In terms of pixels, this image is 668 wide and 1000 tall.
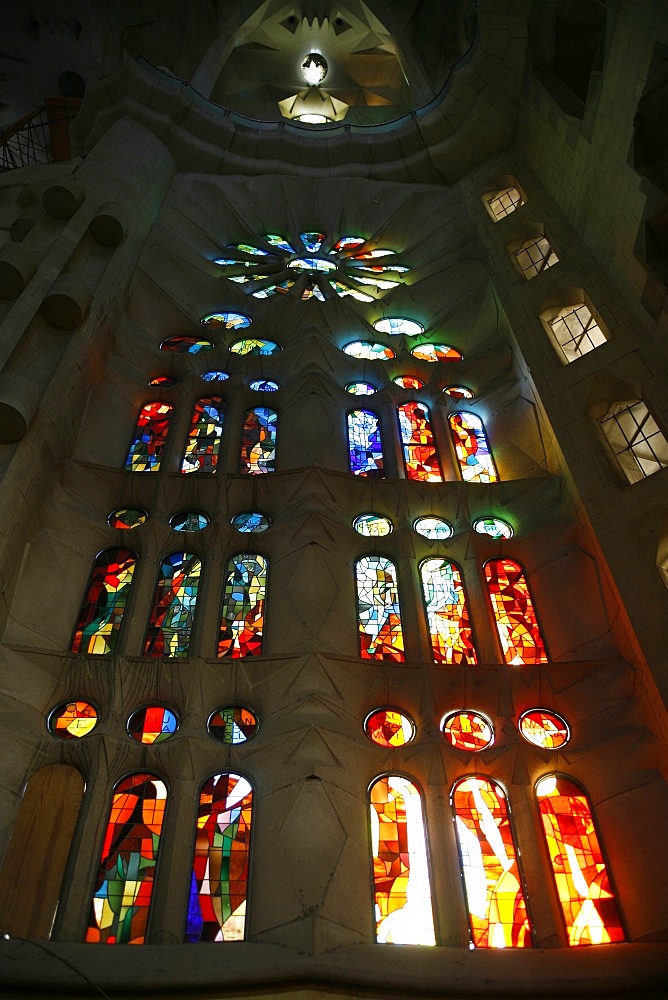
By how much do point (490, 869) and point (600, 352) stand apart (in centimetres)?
675

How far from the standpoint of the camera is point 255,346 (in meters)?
15.5

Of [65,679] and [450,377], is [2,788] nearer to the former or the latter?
[65,679]

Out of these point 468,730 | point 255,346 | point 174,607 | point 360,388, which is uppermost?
point 255,346

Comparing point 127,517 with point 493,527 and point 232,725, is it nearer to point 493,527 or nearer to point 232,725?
point 232,725

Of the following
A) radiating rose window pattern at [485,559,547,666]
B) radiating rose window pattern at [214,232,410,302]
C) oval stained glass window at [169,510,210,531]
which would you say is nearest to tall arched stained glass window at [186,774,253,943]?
radiating rose window pattern at [485,559,547,666]

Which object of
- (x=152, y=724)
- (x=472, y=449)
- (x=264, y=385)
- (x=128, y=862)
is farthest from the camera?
(x=264, y=385)

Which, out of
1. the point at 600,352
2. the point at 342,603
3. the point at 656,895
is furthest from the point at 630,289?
the point at 656,895

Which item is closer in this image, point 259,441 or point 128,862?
point 128,862

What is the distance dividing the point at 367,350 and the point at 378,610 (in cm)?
692

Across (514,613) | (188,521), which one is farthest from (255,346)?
(514,613)

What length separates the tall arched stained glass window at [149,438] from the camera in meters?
12.8

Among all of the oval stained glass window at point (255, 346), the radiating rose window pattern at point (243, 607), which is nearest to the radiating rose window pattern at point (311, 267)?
the oval stained glass window at point (255, 346)

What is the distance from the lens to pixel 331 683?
29.3 feet

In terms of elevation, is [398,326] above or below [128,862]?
above
